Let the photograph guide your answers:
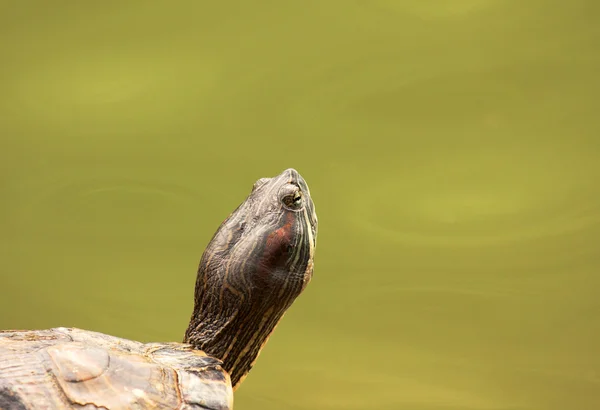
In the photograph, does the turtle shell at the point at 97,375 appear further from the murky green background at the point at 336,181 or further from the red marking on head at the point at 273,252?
the murky green background at the point at 336,181

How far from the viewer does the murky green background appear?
10.8ft

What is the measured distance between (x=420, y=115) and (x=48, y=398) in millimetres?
2411

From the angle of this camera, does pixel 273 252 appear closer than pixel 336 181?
Yes

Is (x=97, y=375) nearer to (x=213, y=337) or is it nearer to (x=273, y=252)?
(x=213, y=337)

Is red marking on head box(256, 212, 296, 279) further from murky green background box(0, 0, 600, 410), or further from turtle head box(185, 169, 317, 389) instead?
murky green background box(0, 0, 600, 410)

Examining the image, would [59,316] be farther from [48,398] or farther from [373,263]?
[48,398]

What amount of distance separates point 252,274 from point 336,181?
1525 millimetres

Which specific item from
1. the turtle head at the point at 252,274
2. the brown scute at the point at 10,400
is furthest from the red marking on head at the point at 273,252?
the brown scute at the point at 10,400

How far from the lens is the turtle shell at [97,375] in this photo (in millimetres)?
1498

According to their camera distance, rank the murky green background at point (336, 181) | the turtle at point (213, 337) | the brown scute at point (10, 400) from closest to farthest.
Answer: the brown scute at point (10, 400) < the turtle at point (213, 337) < the murky green background at point (336, 181)

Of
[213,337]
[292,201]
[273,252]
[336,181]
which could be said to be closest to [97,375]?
[213,337]

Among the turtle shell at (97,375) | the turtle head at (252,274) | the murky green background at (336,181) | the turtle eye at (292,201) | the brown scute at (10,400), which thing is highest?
the murky green background at (336,181)

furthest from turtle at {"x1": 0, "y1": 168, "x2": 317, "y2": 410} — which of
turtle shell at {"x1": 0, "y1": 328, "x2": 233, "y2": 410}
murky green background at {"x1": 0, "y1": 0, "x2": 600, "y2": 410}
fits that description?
murky green background at {"x1": 0, "y1": 0, "x2": 600, "y2": 410}

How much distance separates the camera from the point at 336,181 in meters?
3.42
